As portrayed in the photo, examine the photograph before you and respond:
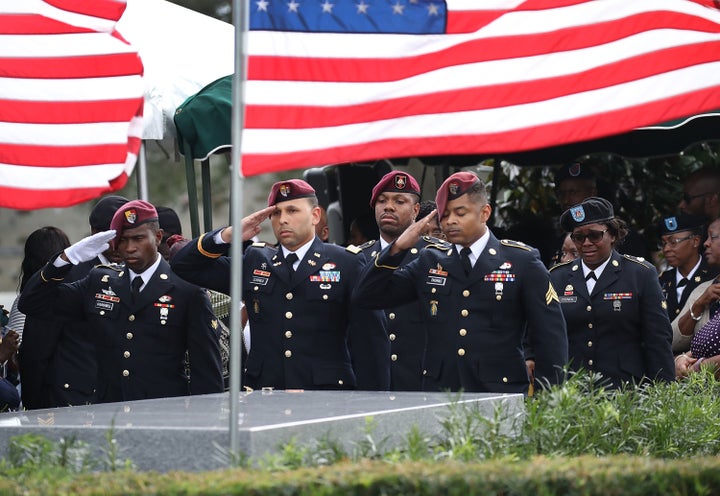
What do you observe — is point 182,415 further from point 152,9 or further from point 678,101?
point 152,9

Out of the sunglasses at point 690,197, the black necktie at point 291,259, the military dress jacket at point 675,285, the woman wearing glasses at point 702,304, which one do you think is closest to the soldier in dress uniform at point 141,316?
the black necktie at point 291,259

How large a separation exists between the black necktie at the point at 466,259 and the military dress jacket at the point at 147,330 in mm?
1471

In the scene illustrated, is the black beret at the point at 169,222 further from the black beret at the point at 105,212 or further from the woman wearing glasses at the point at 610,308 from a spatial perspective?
the woman wearing glasses at the point at 610,308

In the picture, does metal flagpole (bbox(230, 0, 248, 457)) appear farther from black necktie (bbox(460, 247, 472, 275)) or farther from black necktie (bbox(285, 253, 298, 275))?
black necktie (bbox(285, 253, 298, 275))

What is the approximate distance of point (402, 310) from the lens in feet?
29.3

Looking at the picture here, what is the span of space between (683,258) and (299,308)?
3.19m

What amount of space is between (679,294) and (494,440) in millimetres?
4436

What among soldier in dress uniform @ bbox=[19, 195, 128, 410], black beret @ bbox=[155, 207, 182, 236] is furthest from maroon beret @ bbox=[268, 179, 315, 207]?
black beret @ bbox=[155, 207, 182, 236]

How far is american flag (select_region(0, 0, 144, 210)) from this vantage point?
308 inches

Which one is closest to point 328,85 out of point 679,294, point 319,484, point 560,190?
point 319,484

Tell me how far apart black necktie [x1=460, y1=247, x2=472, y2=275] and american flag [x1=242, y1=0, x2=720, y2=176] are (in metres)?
1.34

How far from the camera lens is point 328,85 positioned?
602 centimetres

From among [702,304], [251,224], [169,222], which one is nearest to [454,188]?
[251,224]

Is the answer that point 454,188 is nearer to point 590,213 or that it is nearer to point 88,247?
point 590,213
